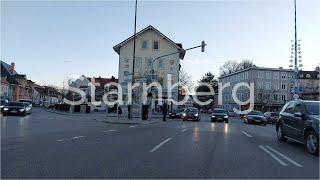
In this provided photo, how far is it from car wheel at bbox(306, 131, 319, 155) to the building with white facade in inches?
3745

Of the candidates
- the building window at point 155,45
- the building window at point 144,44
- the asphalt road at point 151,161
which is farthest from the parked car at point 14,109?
the building window at point 155,45

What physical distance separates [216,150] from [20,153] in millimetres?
5493

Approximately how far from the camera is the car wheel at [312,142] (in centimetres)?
1107

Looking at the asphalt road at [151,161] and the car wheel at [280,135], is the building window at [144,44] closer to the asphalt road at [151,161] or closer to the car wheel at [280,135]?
the car wheel at [280,135]

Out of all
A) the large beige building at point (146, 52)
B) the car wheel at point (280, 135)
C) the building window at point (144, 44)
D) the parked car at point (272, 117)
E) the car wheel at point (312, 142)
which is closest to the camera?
the car wheel at point (312, 142)

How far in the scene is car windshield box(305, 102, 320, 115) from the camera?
1222cm

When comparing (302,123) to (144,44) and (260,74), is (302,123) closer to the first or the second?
(144,44)

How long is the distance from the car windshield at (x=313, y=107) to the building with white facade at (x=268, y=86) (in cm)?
9378

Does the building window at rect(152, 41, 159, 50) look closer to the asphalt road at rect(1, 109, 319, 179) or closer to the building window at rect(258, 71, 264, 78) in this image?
the asphalt road at rect(1, 109, 319, 179)

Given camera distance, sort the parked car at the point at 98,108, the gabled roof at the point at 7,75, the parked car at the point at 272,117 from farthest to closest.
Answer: the gabled roof at the point at 7,75
the parked car at the point at 98,108
the parked car at the point at 272,117

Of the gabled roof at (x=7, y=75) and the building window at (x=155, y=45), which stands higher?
the building window at (x=155, y=45)

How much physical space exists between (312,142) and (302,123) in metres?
1.01

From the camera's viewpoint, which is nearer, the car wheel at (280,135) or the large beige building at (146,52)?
the car wheel at (280,135)

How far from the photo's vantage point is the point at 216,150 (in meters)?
11.7
